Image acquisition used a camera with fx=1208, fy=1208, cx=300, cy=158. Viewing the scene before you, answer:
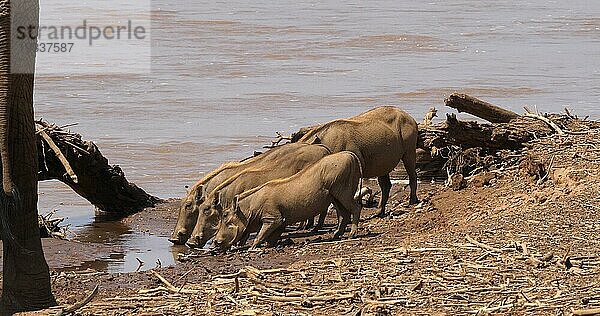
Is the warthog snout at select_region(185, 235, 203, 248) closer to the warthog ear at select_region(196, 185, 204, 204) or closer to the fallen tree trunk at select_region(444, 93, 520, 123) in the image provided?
the warthog ear at select_region(196, 185, 204, 204)

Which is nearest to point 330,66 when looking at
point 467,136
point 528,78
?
point 528,78

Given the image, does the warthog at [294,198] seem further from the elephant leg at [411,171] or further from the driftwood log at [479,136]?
the driftwood log at [479,136]

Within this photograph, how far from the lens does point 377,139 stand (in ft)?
40.6

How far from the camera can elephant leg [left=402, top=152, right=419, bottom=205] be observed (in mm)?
12992

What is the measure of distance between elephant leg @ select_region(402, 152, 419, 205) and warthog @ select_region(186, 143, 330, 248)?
1350mm

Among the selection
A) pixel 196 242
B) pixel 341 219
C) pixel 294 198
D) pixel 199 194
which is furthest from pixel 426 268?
pixel 199 194

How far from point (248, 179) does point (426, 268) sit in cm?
382

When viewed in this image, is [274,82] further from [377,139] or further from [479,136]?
[377,139]

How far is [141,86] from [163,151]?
745cm

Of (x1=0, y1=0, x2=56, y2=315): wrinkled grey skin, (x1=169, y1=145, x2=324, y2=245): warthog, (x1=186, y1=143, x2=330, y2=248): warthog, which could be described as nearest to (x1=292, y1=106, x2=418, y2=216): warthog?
(x1=186, y1=143, x2=330, y2=248): warthog

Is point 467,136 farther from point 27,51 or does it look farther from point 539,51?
point 539,51

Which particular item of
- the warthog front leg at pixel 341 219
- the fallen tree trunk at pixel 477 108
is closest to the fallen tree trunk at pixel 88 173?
the warthog front leg at pixel 341 219

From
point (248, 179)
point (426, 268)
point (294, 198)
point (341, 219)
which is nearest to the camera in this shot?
point (426, 268)

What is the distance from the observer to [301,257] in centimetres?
1035
